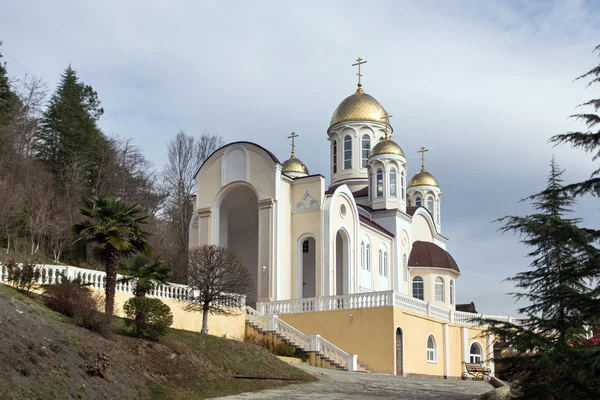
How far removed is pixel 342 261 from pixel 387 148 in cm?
1003

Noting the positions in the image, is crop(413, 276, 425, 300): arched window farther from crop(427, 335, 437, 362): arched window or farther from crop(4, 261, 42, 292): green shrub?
crop(4, 261, 42, 292): green shrub

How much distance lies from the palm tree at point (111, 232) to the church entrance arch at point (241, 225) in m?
16.2

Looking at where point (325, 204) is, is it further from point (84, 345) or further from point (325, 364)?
point (84, 345)

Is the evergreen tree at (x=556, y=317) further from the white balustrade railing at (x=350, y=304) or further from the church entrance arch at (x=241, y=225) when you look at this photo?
the church entrance arch at (x=241, y=225)

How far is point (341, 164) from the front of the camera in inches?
2039

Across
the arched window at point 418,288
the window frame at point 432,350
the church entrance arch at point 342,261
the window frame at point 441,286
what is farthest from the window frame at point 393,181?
the window frame at point 432,350

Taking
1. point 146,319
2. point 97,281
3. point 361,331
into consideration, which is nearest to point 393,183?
point 361,331

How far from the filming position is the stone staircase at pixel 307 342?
95.2 feet

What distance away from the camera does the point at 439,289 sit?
4612 centimetres

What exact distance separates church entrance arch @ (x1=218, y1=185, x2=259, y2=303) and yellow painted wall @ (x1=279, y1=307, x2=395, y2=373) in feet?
22.1

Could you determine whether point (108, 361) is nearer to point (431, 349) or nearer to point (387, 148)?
point (431, 349)

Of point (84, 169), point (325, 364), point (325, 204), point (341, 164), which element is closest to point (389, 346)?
point (325, 364)

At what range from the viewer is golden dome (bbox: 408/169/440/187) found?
59.9 metres

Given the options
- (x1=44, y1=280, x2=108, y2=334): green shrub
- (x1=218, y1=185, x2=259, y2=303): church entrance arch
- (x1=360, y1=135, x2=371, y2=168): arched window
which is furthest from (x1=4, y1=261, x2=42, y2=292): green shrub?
(x1=360, y1=135, x2=371, y2=168): arched window
